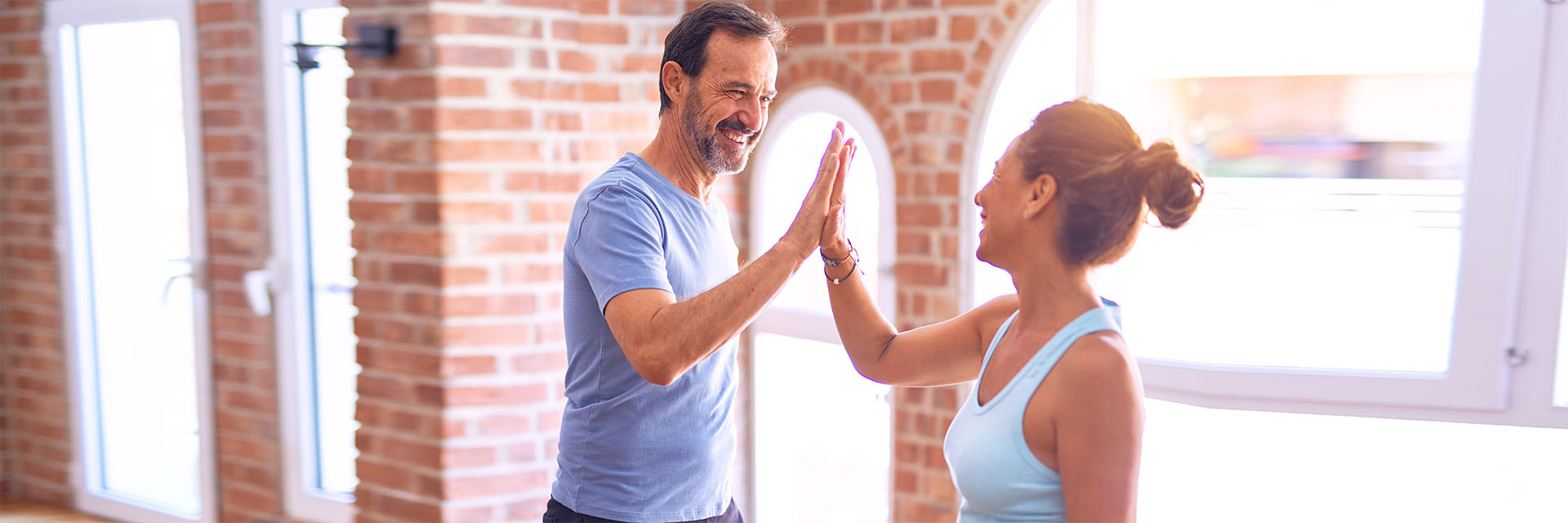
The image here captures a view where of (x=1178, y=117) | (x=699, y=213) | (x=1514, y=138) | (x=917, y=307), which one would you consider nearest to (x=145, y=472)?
(x=917, y=307)

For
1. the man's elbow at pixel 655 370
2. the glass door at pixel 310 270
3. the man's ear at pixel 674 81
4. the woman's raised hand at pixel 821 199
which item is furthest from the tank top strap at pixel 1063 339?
the glass door at pixel 310 270

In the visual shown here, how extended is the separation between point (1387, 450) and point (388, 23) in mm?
2768

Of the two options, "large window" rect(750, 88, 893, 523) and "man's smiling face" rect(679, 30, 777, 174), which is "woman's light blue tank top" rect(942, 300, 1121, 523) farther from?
"large window" rect(750, 88, 893, 523)

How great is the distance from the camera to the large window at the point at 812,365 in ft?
11.1

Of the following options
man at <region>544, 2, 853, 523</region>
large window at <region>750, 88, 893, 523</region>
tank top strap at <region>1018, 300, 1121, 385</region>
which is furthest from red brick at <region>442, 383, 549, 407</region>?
tank top strap at <region>1018, 300, 1121, 385</region>

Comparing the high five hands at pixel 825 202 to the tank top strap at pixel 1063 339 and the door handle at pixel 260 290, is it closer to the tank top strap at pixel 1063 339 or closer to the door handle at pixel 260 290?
the tank top strap at pixel 1063 339

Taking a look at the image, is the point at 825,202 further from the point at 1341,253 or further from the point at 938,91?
the point at 1341,253

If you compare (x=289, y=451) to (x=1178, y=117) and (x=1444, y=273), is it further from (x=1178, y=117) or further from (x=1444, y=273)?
(x=1444, y=273)

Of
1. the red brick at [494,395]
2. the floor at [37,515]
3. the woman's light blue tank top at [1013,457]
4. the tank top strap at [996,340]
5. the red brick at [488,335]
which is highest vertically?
the tank top strap at [996,340]

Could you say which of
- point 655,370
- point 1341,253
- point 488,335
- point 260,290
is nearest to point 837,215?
point 655,370

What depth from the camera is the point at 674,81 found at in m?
1.99

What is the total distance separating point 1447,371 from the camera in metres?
2.46

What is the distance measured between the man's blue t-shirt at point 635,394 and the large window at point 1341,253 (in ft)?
3.04

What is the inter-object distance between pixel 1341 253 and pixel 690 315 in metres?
1.71
